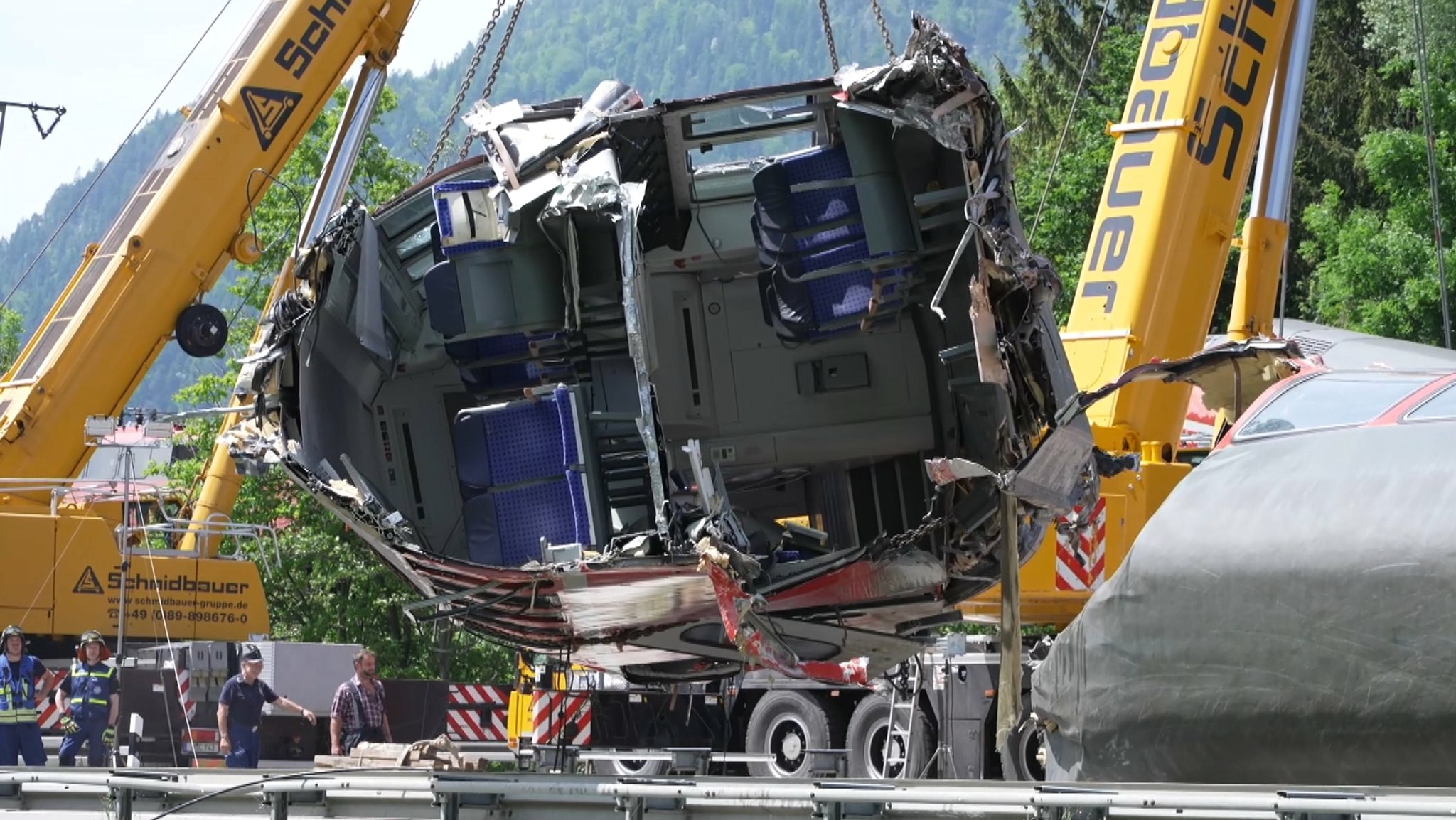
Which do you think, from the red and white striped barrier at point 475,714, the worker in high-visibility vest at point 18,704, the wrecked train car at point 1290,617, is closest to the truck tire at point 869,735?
the red and white striped barrier at point 475,714

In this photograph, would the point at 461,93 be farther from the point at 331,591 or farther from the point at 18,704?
the point at 331,591

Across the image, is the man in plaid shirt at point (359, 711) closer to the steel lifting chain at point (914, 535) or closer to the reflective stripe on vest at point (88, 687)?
the reflective stripe on vest at point (88, 687)

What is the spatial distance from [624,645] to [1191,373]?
3617mm

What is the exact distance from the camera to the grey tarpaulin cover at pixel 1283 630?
586 centimetres

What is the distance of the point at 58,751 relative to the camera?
16438mm

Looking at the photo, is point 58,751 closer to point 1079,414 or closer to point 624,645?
point 624,645

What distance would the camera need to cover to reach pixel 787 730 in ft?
53.7

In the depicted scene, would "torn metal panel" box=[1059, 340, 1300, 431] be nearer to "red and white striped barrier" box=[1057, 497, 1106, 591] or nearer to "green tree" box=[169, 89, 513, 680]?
"red and white striped barrier" box=[1057, 497, 1106, 591]

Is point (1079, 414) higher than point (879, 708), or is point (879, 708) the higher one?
point (1079, 414)

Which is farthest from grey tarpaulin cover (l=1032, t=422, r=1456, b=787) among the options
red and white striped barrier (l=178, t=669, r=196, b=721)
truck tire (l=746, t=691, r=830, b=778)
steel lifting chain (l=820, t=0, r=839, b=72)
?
red and white striped barrier (l=178, t=669, r=196, b=721)

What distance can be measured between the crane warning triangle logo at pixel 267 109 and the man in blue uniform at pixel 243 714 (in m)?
5.63

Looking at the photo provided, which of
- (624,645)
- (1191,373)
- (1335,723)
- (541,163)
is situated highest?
(541,163)

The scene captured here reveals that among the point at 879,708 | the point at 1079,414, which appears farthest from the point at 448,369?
the point at 879,708

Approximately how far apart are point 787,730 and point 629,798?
963 cm
